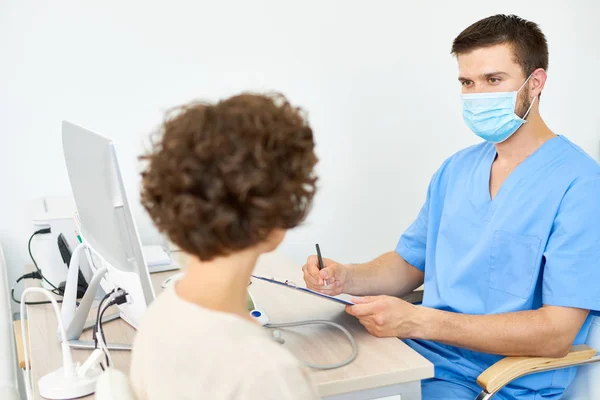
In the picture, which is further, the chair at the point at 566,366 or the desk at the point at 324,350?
the chair at the point at 566,366

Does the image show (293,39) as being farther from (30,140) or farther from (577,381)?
(577,381)

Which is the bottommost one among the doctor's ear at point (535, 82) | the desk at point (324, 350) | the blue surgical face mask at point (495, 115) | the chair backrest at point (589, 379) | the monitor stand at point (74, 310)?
the chair backrest at point (589, 379)

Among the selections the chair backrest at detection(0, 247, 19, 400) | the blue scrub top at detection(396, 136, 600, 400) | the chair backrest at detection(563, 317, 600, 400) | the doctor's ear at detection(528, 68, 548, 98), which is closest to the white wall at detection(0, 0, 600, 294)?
the chair backrest at detection(0, 247, 19, 400)

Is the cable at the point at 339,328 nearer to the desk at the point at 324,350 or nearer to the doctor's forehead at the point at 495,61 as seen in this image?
the desk at the point at 324,350

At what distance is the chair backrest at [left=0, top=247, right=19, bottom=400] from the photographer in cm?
155

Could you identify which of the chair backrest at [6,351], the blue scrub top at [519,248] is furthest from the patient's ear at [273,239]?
the chair backrest at [6,351]

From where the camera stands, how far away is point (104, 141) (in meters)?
1.12

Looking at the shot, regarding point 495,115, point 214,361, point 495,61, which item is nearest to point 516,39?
point 495,61

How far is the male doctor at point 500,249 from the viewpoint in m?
1.31

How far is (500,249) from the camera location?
1.46 m

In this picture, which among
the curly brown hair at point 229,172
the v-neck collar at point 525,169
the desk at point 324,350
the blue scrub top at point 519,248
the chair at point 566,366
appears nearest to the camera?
the curly brown hair at point 229,172

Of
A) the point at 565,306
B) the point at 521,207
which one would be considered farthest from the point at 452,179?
the point at 565,306

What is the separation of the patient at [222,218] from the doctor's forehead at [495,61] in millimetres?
964

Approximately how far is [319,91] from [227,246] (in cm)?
167
